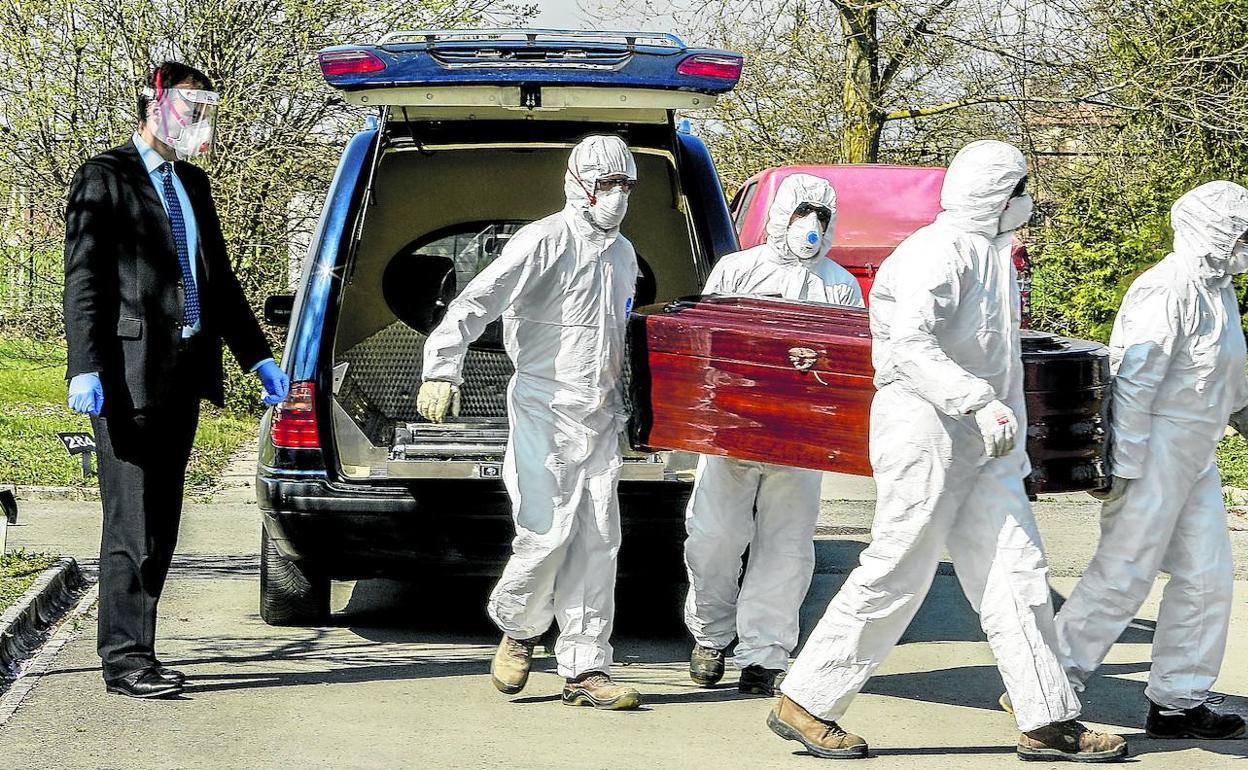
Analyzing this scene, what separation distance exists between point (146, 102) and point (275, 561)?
1908mm

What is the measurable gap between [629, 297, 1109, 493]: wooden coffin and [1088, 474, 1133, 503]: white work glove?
5 cm

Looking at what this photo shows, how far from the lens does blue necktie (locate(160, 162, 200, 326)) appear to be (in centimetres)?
558

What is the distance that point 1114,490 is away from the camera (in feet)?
17.3

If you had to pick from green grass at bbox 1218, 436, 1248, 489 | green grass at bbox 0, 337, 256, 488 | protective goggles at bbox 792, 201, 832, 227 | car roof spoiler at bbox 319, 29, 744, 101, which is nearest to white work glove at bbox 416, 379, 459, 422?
car roof spoiler at bbox 319, 29, 744, 101

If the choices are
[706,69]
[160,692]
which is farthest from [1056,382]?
[160,692]

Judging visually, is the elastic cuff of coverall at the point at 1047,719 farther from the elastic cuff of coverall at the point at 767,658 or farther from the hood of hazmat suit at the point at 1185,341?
the elastic cuff of coverall at the point at 767,658

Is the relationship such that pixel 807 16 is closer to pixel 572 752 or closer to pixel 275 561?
pixel 275 561

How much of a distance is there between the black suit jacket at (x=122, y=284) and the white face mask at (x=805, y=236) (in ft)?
7.05

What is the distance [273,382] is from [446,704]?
128cm

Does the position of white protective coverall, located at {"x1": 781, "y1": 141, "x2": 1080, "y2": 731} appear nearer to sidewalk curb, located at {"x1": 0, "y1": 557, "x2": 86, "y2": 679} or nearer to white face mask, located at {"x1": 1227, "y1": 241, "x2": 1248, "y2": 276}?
white face mask, located at {"x1": 1227, "y1": 241, "x2": 1248, "y2": 276}

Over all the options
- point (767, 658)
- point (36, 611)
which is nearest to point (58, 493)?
point (36, 611)

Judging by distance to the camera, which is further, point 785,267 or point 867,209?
point 867,209

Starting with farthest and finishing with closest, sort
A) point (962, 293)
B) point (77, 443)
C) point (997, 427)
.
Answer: point (77, 443) < point (962, 293) < point (997, 427)

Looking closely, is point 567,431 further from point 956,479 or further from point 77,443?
point 77,443
